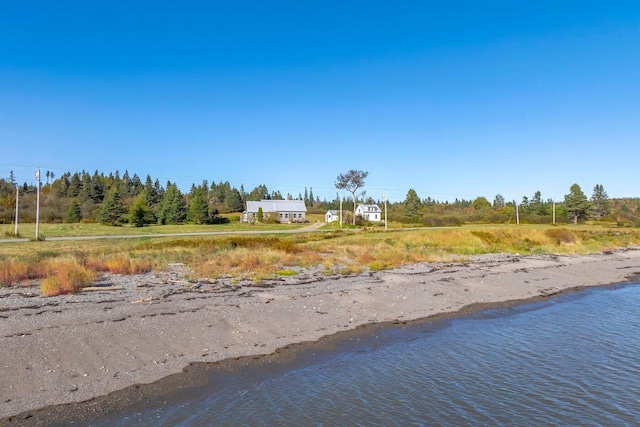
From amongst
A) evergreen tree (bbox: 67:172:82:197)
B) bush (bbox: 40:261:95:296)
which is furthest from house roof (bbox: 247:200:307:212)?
bush (bbox: 40:261:95:296)

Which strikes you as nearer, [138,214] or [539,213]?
[138,214]

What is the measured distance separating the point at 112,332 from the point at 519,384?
922 centimetres

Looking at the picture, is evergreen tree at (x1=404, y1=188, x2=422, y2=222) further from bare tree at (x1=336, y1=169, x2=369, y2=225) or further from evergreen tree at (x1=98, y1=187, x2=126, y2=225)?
evergreen tree at (x1=98, y1=187, x2=126, y2=225)

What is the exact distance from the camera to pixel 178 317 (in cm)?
1212

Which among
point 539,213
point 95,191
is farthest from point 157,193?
point 539,213

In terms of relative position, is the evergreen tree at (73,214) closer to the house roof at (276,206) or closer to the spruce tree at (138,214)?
the spruce tree at (138,214)

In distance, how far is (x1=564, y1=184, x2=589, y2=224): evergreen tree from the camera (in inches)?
3600

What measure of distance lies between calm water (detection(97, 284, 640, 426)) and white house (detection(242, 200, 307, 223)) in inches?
3275

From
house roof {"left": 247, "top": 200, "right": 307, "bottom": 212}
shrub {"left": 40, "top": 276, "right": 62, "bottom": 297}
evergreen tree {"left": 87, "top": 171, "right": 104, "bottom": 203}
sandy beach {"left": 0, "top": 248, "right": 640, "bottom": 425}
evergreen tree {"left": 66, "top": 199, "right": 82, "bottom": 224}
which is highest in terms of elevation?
evergreen tree {"left": 87, "top": 171, "right": 104, "bottom": 203}

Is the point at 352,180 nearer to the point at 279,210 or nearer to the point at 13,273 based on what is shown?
the point at 279,210

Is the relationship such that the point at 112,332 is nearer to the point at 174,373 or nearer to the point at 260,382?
the point at 174,373

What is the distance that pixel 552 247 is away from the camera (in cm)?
3828

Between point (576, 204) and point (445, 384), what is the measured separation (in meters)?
97.3

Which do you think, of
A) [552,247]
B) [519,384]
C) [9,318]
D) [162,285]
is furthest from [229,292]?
[552,247]
